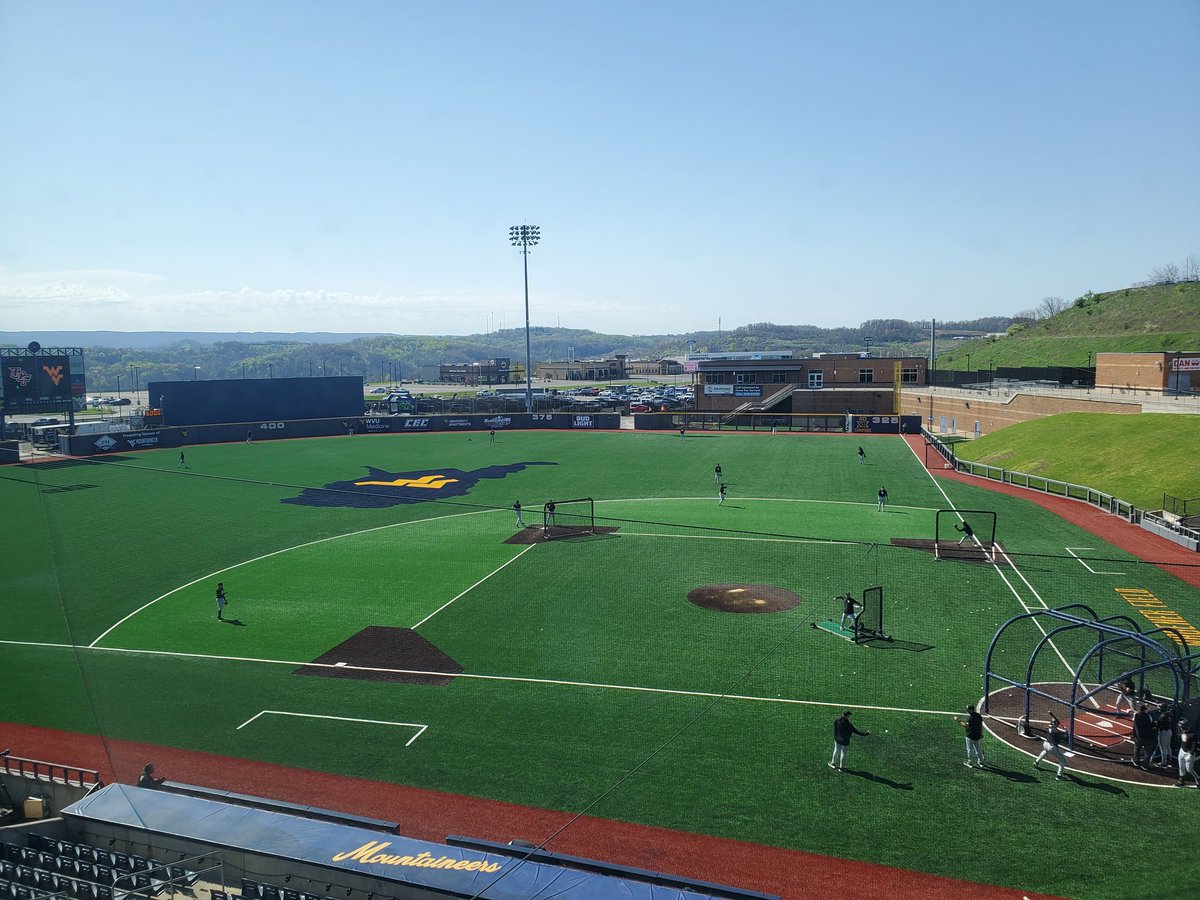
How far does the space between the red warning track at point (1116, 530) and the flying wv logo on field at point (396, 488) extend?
89.6 ft

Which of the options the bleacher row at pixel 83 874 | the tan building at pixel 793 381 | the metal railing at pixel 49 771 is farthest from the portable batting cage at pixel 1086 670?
the tan building at pixel 793 381

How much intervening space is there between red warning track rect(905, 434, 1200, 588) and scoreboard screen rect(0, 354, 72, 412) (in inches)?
2616

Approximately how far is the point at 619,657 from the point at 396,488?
28.4 m

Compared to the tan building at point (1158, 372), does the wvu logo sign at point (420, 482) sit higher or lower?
lower

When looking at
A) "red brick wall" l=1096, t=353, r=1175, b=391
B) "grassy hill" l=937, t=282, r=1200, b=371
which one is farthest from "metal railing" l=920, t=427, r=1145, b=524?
"grassy hill" l=937, t=282, r=1200, b=371

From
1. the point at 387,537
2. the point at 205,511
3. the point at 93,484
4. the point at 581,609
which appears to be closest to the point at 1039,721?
the point at 581,609

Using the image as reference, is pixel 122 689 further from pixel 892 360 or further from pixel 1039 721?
pixel 892 360

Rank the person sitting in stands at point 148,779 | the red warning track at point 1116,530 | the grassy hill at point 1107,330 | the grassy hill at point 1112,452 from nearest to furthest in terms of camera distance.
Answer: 1. the person sitting in stands at point 148,779
2. the red warning track at point 1116,530
3. the grassy hill at point 1112,452
4. the grassy hill at point 1107,330

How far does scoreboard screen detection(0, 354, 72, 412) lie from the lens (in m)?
62.1

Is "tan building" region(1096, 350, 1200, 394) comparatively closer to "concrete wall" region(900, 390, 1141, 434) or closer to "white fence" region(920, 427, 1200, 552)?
"concrete wall" region(900, 390, 1141, 434)

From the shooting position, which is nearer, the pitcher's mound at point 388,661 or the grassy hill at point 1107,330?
the pitcher's mound at point 388,661

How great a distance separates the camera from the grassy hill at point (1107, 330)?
9497 cm

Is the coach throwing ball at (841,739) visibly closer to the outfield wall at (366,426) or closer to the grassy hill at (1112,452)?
the grassy hill at (1112,452)

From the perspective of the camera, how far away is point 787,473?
48250mm
